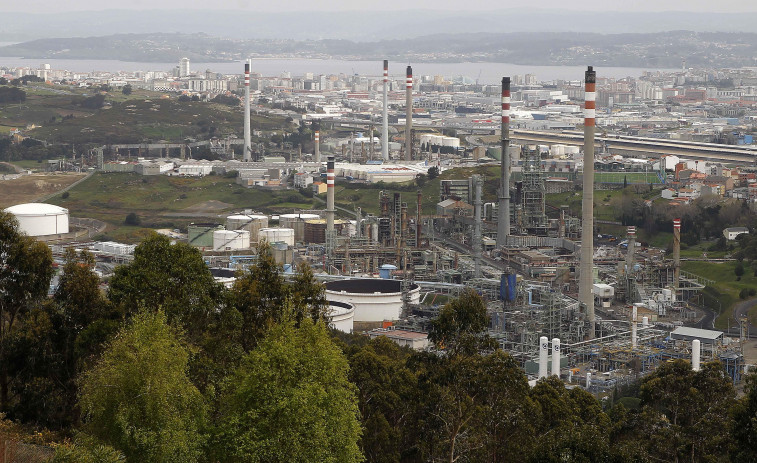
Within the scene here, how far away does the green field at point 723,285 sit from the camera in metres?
24.1

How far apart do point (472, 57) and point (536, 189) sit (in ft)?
403

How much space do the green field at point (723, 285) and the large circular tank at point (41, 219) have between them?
663 inches

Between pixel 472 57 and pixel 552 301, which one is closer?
pixel 552 301

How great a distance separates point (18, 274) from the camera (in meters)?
12.6

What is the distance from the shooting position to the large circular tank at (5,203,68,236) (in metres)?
31.7

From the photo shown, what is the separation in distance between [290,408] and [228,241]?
21.3 meters

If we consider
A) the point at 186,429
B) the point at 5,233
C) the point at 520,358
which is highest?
→ the point at 5,233

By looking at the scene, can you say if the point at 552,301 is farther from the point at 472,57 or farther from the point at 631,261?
the point at 472,57

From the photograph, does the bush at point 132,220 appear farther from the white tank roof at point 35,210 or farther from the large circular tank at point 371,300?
the large circular tank at point 371,300

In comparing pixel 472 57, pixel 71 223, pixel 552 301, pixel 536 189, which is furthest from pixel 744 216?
pixel 472 57

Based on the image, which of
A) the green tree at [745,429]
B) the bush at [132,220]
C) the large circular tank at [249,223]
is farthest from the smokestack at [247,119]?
the green tree at [745,429]

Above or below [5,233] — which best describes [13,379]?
below

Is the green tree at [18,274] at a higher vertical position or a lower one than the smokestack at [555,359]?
higher

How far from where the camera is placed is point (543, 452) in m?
9.74
